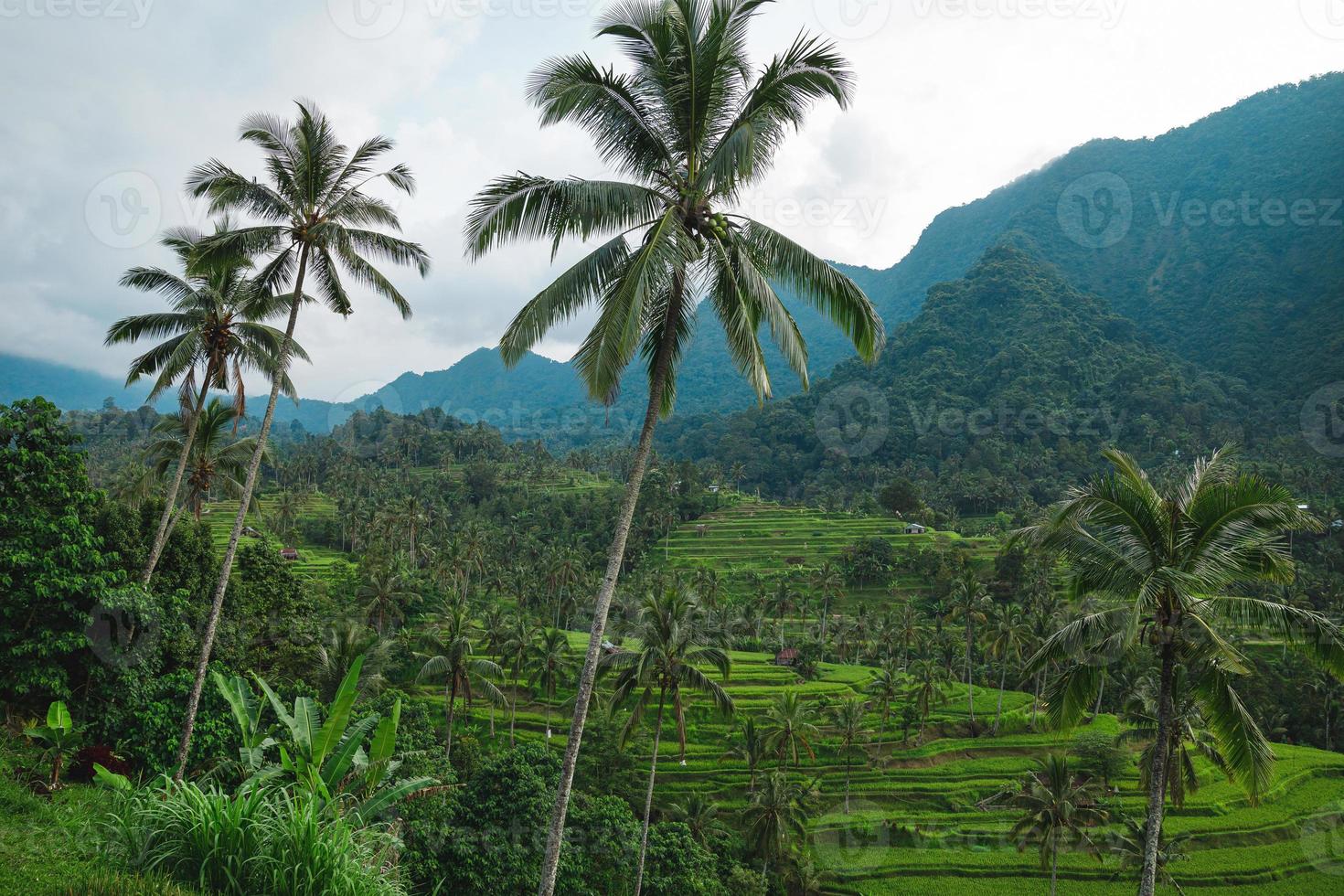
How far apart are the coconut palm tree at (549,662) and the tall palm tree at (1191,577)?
3158 centimetres

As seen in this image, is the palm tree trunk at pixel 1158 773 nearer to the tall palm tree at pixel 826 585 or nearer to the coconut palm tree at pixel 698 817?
the coconut palm tree at pixel 698 817

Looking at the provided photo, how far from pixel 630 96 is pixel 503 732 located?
37025 millimetres

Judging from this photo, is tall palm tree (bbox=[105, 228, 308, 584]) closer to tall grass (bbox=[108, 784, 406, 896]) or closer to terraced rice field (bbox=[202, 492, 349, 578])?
tall grass (bbox=[108, 784, 406, 896])

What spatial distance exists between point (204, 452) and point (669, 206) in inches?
772

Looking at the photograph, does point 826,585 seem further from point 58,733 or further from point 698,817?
point 58,733

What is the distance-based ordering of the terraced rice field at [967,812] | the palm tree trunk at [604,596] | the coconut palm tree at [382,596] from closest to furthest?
the palm tree trunk at [604,596], the terraced rice field at [967,812], the coconut palm tree at [382,596]

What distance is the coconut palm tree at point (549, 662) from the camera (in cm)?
3906

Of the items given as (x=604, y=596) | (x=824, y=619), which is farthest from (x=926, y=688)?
(x=604, y=596)

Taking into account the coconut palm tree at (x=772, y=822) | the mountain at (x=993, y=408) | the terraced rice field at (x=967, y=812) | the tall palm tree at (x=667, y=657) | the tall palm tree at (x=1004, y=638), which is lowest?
the terraced rice field at (x=967, y=812)

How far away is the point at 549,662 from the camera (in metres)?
38.9

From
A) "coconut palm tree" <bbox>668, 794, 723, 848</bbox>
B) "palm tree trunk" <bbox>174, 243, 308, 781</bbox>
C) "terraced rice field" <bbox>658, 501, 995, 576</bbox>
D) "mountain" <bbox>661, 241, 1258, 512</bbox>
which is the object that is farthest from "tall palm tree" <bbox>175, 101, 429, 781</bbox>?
"mountain" <bbox>661, 241, 1258, 512</bbox>

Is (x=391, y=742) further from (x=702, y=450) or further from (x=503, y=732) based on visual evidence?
(x=702, y=450)

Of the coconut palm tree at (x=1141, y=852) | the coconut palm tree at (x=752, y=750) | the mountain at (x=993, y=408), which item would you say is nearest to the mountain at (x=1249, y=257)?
the mountain at (x=993, y=408)

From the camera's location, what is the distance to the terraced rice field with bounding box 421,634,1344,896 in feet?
96.5
